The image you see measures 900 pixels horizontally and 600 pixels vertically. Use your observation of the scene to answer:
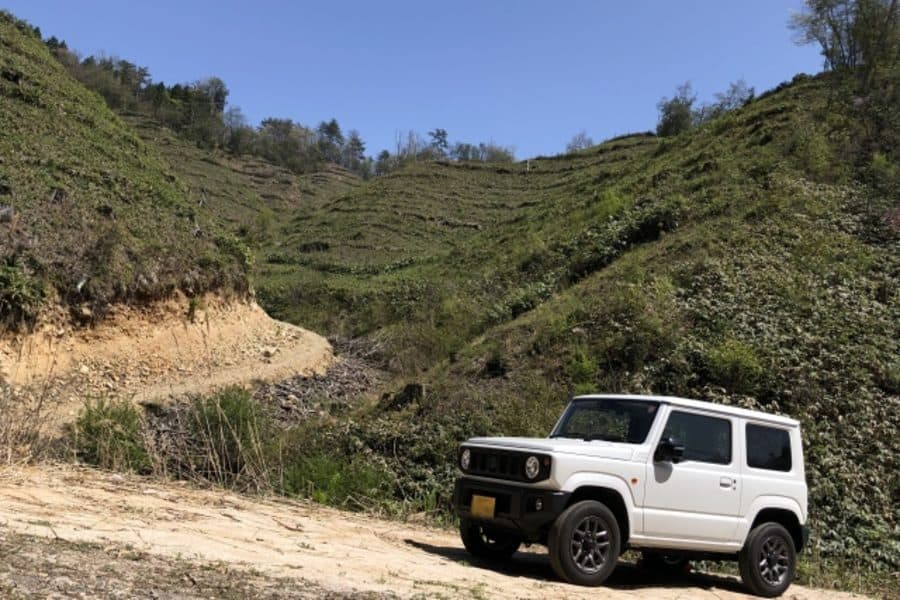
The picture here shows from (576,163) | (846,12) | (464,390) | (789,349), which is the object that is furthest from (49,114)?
(576,163)

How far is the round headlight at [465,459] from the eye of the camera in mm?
7512

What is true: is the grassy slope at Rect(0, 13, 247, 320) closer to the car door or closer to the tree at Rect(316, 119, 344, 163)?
the car door

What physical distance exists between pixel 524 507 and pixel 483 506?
501 millimetres

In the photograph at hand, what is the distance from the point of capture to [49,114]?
25.4 metres

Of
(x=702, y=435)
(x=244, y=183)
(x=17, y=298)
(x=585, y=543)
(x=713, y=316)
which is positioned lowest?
(x=585, y=543)

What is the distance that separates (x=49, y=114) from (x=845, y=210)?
2464cm

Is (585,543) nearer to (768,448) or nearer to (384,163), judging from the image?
(768,448)

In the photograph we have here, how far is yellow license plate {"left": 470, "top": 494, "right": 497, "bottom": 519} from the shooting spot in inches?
273

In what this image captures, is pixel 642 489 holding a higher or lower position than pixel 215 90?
lower

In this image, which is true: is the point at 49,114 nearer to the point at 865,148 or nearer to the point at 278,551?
the point at 278,551

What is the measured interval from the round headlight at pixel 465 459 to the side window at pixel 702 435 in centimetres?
187

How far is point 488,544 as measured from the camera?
7.69 metres

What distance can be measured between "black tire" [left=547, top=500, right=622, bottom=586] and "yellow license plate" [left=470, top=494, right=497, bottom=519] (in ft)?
2.07

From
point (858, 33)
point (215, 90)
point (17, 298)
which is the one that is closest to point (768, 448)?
point (17, 298)
